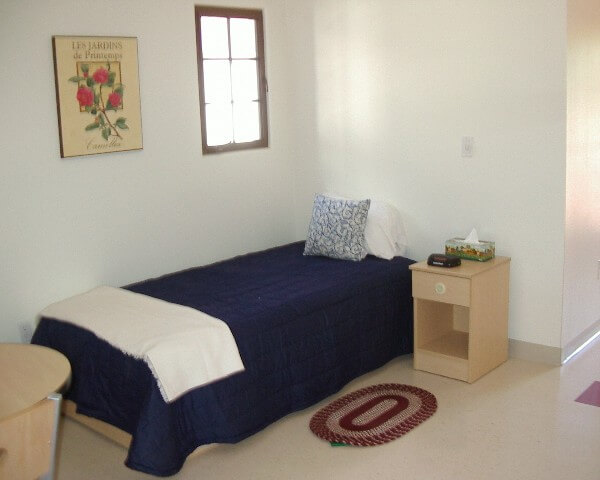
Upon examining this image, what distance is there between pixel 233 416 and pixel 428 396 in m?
1.02

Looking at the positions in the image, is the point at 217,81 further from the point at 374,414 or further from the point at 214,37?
the point at 374,414

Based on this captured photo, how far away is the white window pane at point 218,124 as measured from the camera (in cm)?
449

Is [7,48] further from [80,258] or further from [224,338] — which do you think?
[224,338]

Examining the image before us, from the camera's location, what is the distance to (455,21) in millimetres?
4113

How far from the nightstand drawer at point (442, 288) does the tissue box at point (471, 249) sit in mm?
269

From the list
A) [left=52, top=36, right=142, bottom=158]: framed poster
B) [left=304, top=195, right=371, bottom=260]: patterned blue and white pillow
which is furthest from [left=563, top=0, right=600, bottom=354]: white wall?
[left=52, top=36, right=142, bottom=158]: framed poster

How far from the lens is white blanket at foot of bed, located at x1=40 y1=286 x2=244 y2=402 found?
3.10 meters

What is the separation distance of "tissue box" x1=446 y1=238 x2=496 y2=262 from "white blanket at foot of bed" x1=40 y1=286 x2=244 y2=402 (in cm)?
142

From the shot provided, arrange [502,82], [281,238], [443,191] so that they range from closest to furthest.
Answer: [502,82] → [443,191] → [281,238]

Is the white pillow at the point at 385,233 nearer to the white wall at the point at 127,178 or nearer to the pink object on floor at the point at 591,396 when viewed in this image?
the white wall at the point at 127,178

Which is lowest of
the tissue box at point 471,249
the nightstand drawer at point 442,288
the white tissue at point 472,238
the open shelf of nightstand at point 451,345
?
the open shelf of nightstand at point 451,345

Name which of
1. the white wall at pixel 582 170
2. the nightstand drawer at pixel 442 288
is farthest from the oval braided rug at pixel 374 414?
the white wall at pixel 582 170

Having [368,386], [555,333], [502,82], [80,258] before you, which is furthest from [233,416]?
[502,82]

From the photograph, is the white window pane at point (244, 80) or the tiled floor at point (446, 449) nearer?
the tiled floor at point (446, 449)
